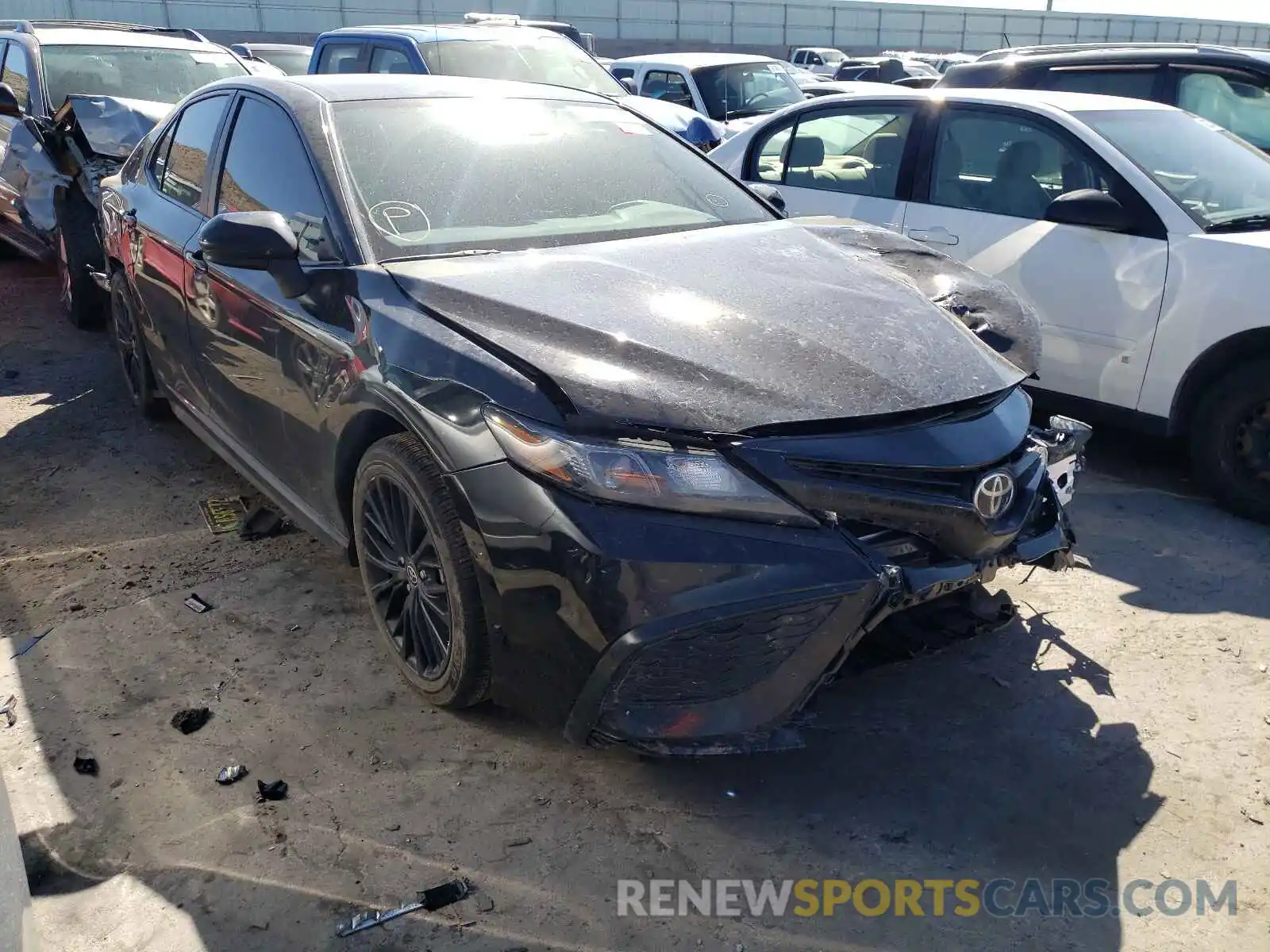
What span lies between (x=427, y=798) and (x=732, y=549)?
110 cm

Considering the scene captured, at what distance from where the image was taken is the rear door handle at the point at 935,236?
5.32 meters

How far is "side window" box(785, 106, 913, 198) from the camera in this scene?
572 cm

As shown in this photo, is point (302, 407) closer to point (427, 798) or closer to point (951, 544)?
point (427, 798)

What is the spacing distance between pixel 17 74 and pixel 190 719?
6.82 metres

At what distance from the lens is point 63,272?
741cm

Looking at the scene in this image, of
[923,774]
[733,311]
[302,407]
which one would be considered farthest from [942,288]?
[302,407]

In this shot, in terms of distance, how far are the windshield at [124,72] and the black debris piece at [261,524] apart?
445 cm

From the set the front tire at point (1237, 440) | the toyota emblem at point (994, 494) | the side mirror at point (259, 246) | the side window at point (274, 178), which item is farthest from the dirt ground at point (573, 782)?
the side window at point (274, 178)

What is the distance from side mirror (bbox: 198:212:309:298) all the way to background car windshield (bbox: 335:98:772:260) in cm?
25

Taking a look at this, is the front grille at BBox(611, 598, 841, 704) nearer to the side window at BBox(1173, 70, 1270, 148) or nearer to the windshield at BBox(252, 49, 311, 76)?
the side window at BBox(1173, 70, 1270, 148)

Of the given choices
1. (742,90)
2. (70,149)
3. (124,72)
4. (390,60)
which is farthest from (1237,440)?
(742,90)

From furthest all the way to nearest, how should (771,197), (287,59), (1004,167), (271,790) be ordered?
(287,59) < (1004,167) < (771,197) < (271,790)

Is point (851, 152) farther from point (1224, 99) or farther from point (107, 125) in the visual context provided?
point (107, 125)

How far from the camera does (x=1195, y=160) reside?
4.97m
